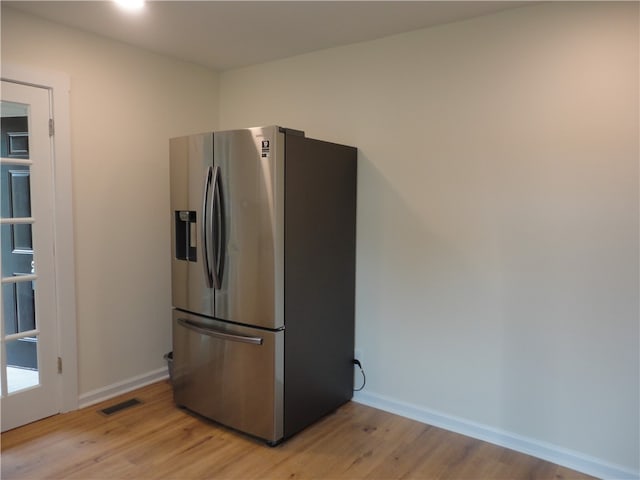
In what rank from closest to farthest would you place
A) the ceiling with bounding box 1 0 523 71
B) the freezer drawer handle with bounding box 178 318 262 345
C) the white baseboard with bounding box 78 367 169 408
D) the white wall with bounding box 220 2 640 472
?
the white wall with bounding box 220 2 640 472 < the ceiling with bounding box 1 0 523 71 < the freezer drawer handle with bounding box 178 318 262 345 < the white baseboard with bounding box 78 367 169 408

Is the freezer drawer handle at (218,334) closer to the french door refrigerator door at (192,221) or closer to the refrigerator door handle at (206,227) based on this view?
the french door refrigerator door at (192,221)

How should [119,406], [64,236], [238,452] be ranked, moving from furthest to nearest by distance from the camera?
[119,406], [64,236], [238,452]

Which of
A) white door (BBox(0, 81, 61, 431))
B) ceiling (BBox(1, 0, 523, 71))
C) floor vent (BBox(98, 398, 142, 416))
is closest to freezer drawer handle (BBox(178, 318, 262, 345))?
floor vent (BBox(98, 398, 142, 416))

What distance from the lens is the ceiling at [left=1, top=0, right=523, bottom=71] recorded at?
248 cm

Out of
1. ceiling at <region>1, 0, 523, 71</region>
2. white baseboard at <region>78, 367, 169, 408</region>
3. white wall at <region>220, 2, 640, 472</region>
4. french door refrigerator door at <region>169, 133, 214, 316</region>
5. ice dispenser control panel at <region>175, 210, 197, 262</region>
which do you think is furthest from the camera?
white baseboard at <region>78, 367, 169, 408</region>

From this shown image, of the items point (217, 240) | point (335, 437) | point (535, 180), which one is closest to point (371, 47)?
point (535, 180)

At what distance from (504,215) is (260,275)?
4.50ft

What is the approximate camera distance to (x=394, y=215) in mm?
2955

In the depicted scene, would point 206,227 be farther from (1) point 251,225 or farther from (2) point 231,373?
(2) point 231,373

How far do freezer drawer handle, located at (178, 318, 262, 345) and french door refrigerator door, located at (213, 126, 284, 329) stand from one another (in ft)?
0.29

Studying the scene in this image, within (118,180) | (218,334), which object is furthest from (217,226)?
(118,180)

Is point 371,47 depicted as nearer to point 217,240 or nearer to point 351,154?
point 351,154

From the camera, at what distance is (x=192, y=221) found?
2910 mm

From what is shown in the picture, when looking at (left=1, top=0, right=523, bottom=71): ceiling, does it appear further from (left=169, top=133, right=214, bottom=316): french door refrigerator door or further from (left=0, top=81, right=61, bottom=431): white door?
(left=169, top=133, right=214, bottom=316): french door refrigerator door
